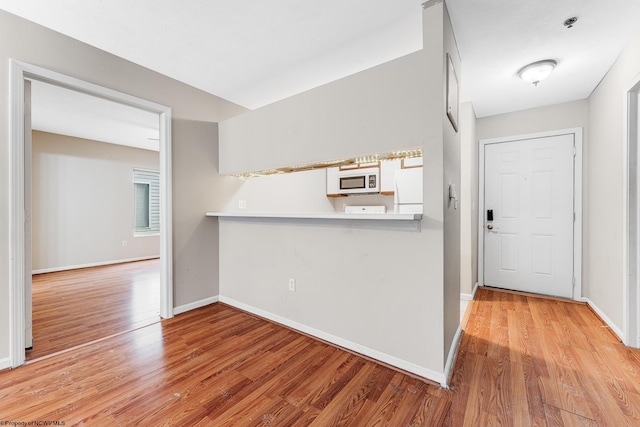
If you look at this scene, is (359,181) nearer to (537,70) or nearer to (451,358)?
(537,70)

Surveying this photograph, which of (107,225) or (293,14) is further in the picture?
(107,225)

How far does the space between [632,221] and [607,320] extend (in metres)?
1.06

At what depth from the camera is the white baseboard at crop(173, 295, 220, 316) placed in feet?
9.49

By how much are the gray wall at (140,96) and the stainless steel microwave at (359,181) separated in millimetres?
1794

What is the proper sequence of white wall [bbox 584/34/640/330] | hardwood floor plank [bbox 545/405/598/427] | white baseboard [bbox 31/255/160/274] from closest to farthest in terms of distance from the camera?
hardwood floor plank [bbox 545/405/598/427] < white wall [bbox 584/34/640/330] < white baseboard [bbox 31/255/160/274]

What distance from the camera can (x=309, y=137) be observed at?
2350mm

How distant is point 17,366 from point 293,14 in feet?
10.3

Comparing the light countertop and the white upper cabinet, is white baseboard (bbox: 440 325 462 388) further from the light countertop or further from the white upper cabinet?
the white upper cabinet

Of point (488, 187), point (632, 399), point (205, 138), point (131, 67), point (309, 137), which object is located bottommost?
point (632, 399)

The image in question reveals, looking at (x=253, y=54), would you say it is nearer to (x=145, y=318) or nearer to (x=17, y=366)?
(x=145, y=318)

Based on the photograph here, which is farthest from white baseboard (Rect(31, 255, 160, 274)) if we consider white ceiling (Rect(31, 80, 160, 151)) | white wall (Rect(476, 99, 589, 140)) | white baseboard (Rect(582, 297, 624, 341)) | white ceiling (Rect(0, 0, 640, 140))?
white baseboard (Rect(582, 297, 624, 341))

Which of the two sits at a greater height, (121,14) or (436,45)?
(121,14)

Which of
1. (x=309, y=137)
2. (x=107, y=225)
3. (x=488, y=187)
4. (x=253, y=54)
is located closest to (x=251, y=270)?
(x=309, y=137)

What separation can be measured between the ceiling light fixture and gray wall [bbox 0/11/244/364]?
3.12 meters
